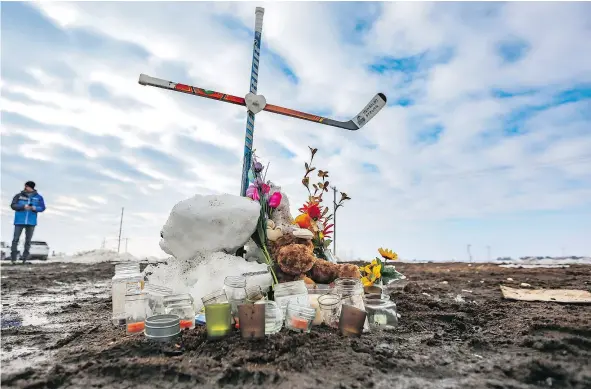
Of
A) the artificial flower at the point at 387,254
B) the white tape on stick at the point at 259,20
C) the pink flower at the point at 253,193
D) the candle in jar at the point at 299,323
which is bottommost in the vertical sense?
the candle in jar at the point at 299,323

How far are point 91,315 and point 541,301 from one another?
15.1ft

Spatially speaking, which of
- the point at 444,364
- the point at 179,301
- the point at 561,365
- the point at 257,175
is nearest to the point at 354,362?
the point at 444,364

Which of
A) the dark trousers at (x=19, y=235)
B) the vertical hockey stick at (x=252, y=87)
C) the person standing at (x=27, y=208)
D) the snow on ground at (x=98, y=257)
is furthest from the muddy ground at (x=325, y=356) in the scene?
the snow on ground at (x=98, y=257)

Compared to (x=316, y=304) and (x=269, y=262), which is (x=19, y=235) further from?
(x=316, y=304)

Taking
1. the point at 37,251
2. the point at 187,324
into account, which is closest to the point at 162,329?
the point at 187,324

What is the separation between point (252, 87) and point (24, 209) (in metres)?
8.23

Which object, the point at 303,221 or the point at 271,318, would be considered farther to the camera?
the point at 303,221

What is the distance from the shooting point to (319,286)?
3154 millimetres

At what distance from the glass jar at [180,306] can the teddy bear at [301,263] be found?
849 millimetres

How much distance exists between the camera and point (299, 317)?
252 cm

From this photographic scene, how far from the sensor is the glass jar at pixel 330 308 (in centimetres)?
273

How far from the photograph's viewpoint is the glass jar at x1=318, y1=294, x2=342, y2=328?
273 cm

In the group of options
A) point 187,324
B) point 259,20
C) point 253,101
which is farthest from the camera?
point 259,20

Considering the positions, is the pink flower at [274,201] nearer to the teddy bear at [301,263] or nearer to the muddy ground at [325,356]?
the teddy bear at [301,263]
